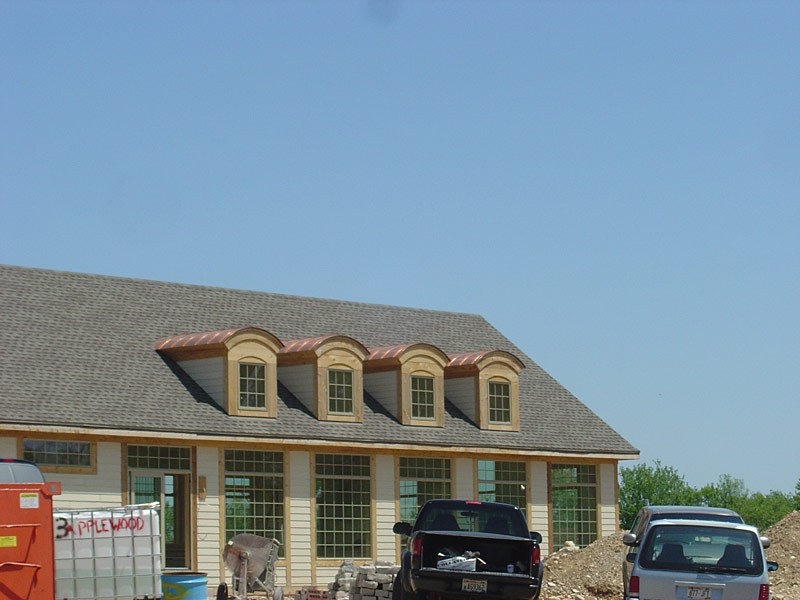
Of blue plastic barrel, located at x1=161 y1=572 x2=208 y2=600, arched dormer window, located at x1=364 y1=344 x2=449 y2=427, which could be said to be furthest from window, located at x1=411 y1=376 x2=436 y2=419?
blue plastic barrel, located at x1=161 y1=572 x2=208 y2=600

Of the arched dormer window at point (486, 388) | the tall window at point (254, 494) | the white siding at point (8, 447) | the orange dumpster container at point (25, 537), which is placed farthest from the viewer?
the arched dormer window at point (486, 388)

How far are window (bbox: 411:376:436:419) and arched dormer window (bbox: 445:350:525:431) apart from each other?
4.83ft

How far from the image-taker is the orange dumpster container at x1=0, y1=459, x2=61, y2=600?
19.2m

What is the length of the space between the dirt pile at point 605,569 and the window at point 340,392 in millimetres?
5872

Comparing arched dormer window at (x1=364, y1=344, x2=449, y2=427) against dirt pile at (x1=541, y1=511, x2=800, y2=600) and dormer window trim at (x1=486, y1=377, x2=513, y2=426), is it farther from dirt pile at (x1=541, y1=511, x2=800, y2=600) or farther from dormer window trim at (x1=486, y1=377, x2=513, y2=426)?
dirt pile at (x1=541, y1=511, x2=800, y2=600)

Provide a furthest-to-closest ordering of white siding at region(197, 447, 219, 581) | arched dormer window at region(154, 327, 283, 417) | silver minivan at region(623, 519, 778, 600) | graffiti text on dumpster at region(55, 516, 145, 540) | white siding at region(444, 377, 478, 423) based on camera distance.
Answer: white siding at region(444, 377, 478, 423), arched dormer window at region(154, 327, 283, 417), white siding at region(197, 447, 219, 581), graffiti text on dumpster at region(55, 516, 145, 540), silver minivan at region(623, 519, 778, 600)

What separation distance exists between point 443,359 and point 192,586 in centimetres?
1362

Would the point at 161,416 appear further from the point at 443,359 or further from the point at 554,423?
the point at 554,423

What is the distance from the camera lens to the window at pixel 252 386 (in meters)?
34.2

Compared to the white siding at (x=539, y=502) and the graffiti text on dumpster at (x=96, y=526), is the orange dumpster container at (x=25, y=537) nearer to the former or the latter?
the graffiti text on dumpster at (x=96, y=526)

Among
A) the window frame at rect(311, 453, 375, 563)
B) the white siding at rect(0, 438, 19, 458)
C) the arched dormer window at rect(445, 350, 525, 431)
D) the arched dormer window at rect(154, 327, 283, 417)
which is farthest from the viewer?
the arched dormer window at rect(445, 350, 525, 431)

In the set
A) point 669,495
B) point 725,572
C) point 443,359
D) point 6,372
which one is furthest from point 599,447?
point 669,495

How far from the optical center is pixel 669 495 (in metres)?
99.2

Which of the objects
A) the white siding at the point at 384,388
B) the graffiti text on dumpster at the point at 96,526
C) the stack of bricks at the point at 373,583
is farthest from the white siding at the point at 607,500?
the graffiti text on dumpster at the point at 96,526
